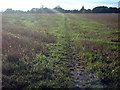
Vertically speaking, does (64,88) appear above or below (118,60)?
below

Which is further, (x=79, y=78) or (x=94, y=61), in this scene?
(x=94, y=61)

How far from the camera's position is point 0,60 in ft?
20.7

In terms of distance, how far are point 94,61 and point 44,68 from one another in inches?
126

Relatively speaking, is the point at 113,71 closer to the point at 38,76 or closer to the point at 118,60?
the point at 118,60

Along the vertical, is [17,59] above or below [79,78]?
above

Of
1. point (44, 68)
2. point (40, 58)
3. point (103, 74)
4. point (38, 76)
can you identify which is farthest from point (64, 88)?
point (40, 58)

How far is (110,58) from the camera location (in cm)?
725

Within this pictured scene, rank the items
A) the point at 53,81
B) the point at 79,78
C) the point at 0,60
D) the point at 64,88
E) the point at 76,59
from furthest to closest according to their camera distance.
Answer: the point at 76,59 < the point at 0,60 < the point at 79,78 < the point at 53,81 < the point at 64,88

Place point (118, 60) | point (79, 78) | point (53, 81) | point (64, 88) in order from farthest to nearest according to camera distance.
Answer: point (118, 60) < point (79, 78) < point (53, 81) < point (64, 88)

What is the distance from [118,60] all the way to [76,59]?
2.56 metres

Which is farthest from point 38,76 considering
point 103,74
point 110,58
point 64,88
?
point 110,58

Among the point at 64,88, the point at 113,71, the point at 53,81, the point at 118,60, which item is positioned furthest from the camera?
the point at 118,60

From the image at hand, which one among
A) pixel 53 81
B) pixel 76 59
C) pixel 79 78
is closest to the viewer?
pixel 53 81

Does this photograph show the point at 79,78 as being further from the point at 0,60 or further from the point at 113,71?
the point at 0,60
